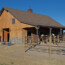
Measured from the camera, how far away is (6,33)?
26.6m

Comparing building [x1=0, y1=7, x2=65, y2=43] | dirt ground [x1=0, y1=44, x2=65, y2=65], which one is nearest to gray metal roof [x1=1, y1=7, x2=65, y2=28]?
building [x1=0, y1=7, x2=65, y2=43]

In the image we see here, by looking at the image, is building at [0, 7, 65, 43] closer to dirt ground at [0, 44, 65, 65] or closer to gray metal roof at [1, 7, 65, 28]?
gray metal roof at [1, 7, 65, 28]

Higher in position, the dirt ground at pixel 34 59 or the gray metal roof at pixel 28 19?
the gray metal roof at pixel 28 19

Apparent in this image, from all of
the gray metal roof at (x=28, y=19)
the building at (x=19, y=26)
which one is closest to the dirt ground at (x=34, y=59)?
the building at (x=19, y=26)

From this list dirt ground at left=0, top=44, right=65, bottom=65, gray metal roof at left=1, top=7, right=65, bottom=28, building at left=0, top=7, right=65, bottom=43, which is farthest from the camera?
gray metal roof at left=1, top=7, right=65, bottom=28

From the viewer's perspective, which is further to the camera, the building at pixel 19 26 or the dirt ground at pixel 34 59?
the building at pixel 19 26

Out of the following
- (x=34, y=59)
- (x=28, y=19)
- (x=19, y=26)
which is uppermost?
(x=28, y=19)

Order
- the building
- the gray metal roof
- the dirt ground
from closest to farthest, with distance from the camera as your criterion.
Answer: the dirt ground → the building → the gray metal roof

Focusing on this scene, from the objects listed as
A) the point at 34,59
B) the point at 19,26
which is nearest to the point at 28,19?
the point at 19,26

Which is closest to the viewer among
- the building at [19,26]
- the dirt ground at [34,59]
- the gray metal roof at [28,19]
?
the dirt ground at [34,59]

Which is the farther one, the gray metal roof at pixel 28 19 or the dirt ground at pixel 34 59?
the gray metal roof at pixel 28 19

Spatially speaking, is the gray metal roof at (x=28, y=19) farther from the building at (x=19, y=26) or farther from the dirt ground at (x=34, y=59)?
the dirt ground at (x=34, y=59)

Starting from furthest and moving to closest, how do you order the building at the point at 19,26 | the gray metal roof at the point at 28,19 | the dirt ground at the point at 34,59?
the gray metal roof at the point at 28,19 < the building at the point at 19,26 < the dirt ground at the point at 34,59

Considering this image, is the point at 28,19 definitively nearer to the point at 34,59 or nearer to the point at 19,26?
the point at 19,26
